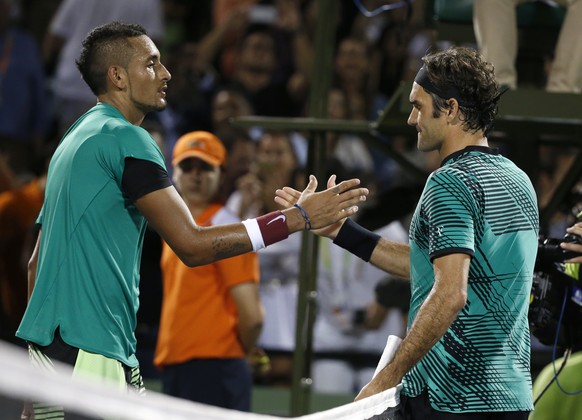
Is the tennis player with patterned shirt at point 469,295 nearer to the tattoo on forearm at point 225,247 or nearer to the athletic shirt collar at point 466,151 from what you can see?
the athletic shirt collar at point 466,151

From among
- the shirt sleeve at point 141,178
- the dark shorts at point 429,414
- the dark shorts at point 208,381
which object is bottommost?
the dark shorts at point 208,381

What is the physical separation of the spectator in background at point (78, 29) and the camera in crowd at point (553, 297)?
5.90m

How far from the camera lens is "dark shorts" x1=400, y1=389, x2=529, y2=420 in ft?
12.0

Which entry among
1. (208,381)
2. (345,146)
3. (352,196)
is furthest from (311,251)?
(345,146)

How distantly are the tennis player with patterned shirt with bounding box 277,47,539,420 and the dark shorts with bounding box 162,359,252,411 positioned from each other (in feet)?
7.75

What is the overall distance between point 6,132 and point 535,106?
5638mm

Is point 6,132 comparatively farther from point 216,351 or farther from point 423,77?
point 423,77

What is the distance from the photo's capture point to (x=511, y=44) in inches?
233

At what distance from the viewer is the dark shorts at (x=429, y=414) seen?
3.66m

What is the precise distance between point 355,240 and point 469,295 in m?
0.87

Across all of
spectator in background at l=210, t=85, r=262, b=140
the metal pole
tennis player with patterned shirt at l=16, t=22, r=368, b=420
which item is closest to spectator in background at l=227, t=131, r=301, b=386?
spectator in background at l=210, t=85, r=262, b=140

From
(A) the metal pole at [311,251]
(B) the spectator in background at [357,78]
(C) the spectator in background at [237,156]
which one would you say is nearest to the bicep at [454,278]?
(A) the metal pole at [311,251]

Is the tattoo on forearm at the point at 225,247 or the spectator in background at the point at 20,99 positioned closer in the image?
the tattoo on forearm at the point at 225,247

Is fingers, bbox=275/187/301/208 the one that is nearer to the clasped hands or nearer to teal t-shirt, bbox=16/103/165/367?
the clasped hands
